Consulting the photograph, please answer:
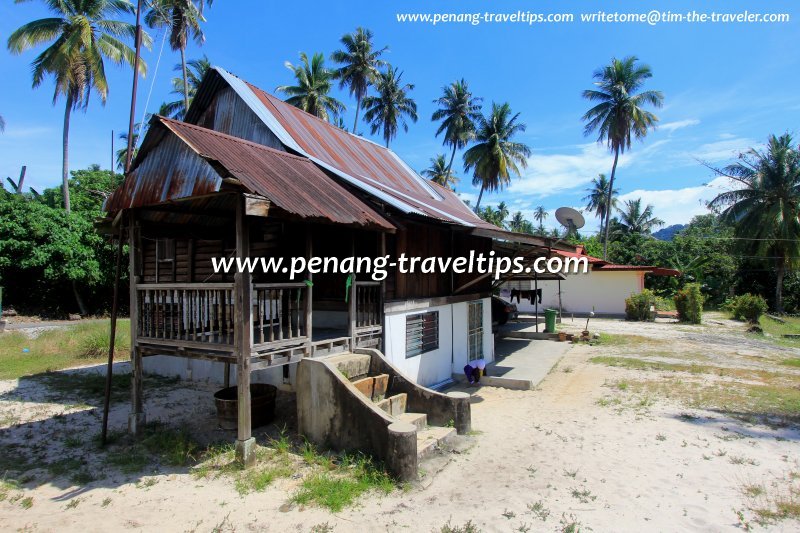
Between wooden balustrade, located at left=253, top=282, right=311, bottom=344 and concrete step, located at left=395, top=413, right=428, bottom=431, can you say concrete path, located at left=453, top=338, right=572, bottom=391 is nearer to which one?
concrete step, located at left=395, top=413, right=428, bottom=431

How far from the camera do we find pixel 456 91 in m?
37.7

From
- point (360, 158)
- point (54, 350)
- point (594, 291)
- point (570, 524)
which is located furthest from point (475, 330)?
point (594, 291)

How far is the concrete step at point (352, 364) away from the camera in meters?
7.00

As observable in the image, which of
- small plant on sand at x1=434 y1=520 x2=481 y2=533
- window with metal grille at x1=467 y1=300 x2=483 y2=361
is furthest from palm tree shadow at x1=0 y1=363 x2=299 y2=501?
window with metal grille at x1=467 y1=300 x2=483 y2=361

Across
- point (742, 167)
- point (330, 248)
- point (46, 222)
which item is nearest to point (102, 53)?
point (46, 222)

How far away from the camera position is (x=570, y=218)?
13578 millimetres

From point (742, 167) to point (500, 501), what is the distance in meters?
32.6

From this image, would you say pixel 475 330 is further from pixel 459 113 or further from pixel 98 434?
pixel 459 113

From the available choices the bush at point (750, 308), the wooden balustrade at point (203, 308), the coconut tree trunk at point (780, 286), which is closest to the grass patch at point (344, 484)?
the wooden balustrade at point (203, 308)

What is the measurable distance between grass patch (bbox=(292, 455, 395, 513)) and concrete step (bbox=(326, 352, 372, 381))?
1387 millimetres

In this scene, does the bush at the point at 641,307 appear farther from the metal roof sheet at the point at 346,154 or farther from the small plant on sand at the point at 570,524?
the small plant on sand at the point at 570,524

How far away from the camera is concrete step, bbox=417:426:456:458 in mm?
6246

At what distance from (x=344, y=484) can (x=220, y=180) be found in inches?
153

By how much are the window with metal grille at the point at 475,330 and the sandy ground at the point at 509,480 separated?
3.07 m
